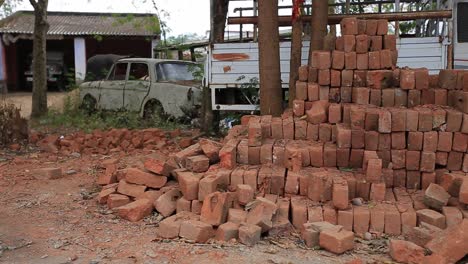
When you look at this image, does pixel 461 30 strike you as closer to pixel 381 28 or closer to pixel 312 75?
pixel 381 28

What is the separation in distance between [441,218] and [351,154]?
104 cm

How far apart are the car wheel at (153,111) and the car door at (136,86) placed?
191 millimetres

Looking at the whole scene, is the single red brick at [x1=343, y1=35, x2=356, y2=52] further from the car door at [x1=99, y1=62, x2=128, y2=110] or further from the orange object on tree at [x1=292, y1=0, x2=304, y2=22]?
the car door at [x1=99, y1=62, x2=128, y2=110]

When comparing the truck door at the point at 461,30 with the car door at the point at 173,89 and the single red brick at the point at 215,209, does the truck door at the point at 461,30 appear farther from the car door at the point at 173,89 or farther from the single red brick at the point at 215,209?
the single red brick at the point at 215,209

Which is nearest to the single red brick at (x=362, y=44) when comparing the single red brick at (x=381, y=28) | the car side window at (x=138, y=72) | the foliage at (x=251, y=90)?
the single red brick at (x=381, y=28)

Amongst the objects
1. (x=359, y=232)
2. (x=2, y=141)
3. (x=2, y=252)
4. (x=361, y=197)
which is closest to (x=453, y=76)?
(x=361, y=197)

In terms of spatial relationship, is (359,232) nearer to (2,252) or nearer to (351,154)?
(351,154)

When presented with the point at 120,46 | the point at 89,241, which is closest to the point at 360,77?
the point at 89,241

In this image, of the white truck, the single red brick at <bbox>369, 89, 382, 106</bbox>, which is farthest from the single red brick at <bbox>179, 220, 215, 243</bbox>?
the white truck

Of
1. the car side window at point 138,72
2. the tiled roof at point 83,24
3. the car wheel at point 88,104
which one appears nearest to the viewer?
the car side window at point 138,72

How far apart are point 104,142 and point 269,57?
3190 mm

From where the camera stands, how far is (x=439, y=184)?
468cm

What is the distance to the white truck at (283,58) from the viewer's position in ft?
23.2

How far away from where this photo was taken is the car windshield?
10586mm
